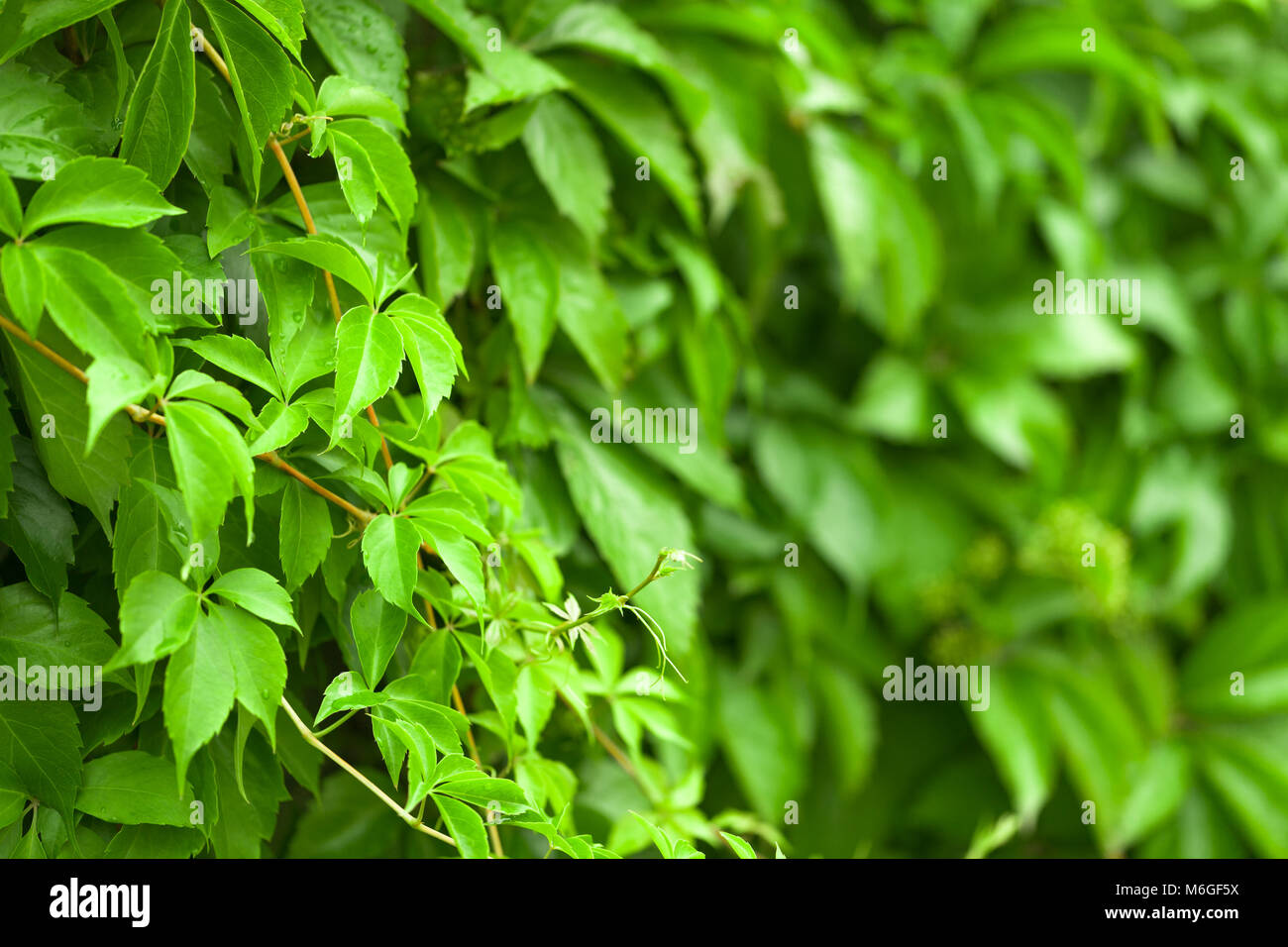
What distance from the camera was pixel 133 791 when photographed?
1.80 ft

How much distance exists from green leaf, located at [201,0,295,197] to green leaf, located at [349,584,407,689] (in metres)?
0.28

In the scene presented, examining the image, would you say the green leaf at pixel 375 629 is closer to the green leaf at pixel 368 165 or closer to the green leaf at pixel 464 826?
the green leaf at pixel 464 826

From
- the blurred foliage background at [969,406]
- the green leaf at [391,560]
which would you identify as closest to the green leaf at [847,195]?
the blurred foliage background at [969,406]

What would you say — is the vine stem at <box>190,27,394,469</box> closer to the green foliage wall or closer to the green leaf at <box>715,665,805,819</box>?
the green foliage wall

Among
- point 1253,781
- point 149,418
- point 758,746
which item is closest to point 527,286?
point 149,418

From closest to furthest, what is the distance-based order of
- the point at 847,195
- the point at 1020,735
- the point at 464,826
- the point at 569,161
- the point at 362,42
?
the point at 464,826 < the point at 362,42 < the point at 569,161 < the point at 847,195 < the point at 1020,735

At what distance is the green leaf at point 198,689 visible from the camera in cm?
45

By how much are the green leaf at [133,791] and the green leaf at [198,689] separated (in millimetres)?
115

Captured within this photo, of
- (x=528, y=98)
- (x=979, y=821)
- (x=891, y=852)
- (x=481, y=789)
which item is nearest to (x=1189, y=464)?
(x=979, y=821)

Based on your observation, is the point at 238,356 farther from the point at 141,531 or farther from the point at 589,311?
the point at 589,311

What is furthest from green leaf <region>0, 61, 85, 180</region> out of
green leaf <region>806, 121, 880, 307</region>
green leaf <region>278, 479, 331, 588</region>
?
green leaf <region>806, 121, 880, 307</region>

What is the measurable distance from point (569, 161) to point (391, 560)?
452mm

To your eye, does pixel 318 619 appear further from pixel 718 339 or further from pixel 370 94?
pixel 718 339

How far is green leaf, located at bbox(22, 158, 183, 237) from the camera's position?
463 mm
